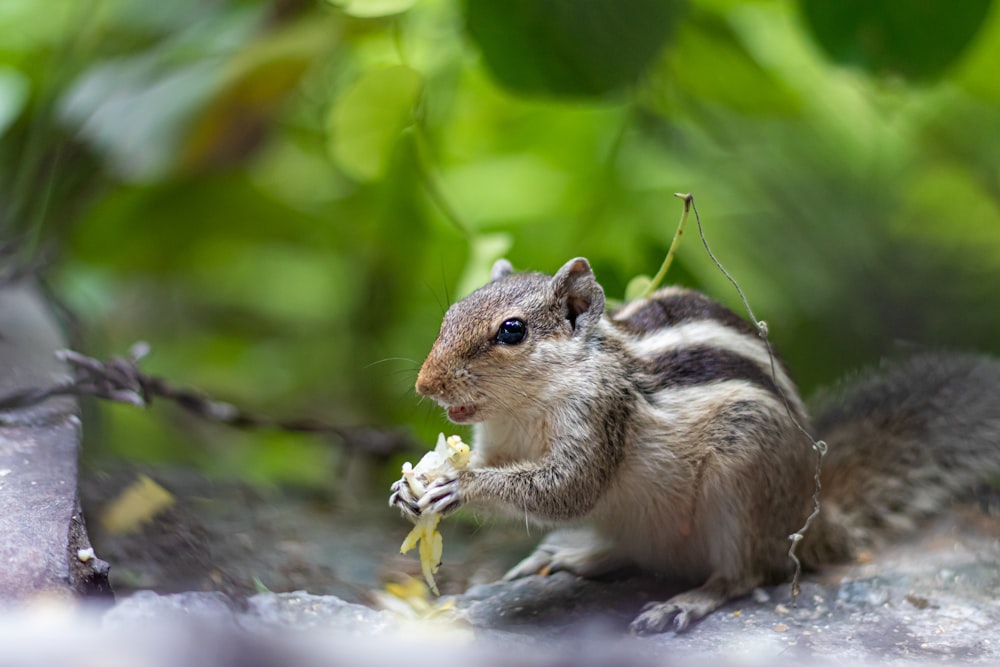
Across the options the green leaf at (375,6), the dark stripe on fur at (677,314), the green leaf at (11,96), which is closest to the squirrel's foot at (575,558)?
the dark stripe on fur at (677,314)

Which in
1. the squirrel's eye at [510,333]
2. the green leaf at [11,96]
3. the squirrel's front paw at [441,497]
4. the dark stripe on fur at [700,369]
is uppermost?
the squirrel's eye at [510,333]

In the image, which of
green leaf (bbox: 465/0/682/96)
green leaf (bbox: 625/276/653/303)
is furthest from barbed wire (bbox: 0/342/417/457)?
green leaf (bbox: 465/0/682/96)

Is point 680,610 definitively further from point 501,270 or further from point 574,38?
point 574,38

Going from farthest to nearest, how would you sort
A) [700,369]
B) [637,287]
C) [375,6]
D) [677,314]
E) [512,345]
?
[375,6], [637,287], [677,314], [700,369], [512,345]

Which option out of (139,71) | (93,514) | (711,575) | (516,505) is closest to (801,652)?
(711,575)

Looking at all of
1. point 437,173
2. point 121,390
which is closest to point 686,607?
point 121,390

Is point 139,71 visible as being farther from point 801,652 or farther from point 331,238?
point 801,652

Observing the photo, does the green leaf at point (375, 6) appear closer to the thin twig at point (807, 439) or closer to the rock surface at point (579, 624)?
the thin twig at point (807, 439)
